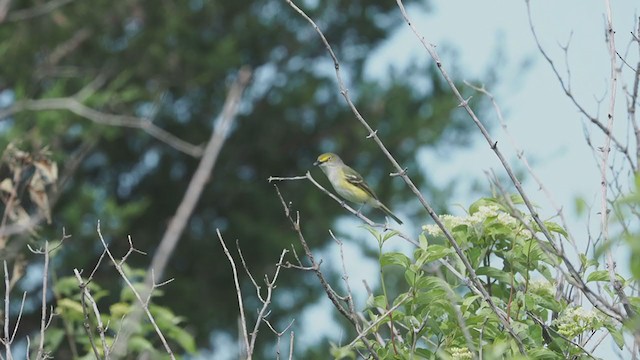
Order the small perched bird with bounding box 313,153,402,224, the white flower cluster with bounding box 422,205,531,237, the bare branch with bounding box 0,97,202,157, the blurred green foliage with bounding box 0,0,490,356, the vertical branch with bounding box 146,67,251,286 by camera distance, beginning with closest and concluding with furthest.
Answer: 1. the vertical branch with bounding box 146,67,251,286
2. the white flower cluster with bounding box 422,205,531,237
3. the bare branch with bounding box 0,97,202,157
4. the small perched bird with bounding box 313,153,402,224
5. the blurred green foliage with bounding box 0,0,490,356

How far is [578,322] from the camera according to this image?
2.90m

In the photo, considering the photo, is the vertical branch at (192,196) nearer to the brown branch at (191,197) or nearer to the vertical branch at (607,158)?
the brown branch at (191,197)

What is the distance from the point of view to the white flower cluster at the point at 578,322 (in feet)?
9.37

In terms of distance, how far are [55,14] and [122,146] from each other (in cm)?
211

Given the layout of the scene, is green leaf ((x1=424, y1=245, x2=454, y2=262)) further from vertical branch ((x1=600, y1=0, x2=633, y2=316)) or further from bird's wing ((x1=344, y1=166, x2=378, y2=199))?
bird's wing ((x1=344, y1=166, x2=378, y2=199))


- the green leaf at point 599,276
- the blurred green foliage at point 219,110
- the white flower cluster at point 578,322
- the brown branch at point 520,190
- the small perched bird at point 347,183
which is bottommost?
the blurred green foliage at point 219,110

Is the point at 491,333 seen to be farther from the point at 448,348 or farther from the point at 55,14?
the point at 55,14

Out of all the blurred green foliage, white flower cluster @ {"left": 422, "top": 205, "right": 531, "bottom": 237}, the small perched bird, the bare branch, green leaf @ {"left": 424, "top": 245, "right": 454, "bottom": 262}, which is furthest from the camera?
the blurred green foliage

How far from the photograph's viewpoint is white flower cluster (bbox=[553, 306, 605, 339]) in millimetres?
2855

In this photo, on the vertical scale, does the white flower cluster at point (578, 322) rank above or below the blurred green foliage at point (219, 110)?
above

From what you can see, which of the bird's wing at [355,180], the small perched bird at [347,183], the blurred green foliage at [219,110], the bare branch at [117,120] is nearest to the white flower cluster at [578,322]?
the bare branch at [117,120]

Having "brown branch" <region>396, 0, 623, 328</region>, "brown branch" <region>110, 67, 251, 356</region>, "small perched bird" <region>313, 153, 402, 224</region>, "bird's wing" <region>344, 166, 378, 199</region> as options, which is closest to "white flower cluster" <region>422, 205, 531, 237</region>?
"brown branch" <region>396, 0, 623, 328</region>

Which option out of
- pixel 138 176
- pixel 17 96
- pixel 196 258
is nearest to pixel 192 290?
pixel 196 258

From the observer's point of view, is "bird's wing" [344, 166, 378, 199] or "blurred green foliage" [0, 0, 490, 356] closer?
"bird's wing" [344, 166, 378, 199]
